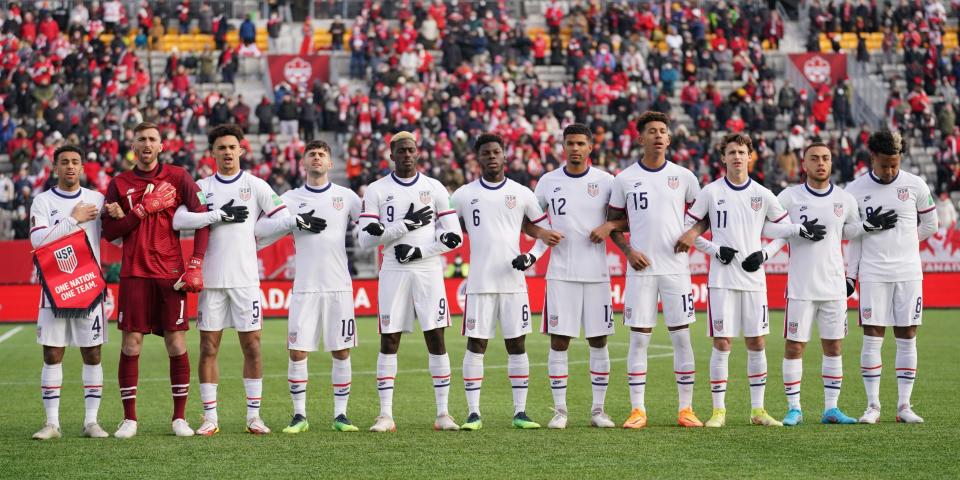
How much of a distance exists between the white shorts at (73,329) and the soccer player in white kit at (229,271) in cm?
88

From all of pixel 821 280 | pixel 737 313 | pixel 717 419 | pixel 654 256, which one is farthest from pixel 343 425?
pixel 821 280

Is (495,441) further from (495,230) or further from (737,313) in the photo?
(737,313)

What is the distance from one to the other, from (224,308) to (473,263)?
221 centimetres

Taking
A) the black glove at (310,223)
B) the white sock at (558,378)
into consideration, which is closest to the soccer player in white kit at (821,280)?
the white sock at (558,378)

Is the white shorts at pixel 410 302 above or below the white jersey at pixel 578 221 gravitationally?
below

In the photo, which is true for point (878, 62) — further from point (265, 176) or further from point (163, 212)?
point (163, 212)

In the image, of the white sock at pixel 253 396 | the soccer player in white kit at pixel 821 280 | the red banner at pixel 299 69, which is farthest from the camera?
the red banner at pixel 299 69

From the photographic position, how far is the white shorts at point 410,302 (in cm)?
1162

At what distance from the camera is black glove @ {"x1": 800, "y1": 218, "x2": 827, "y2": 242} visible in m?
11.8

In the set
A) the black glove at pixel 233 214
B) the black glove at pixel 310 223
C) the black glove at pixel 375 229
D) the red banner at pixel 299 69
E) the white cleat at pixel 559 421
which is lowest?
the white cleat at pixel 559 421

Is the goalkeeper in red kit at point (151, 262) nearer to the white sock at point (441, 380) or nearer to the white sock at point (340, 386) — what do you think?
the white sock at point (340, 386)

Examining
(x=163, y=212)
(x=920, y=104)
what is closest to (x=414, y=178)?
(x=163, y=212)

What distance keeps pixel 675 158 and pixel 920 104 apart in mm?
8700

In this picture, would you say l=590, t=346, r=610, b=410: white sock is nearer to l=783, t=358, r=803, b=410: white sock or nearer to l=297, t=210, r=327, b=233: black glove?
l=783, t=358, r=803, b=410: white sock
